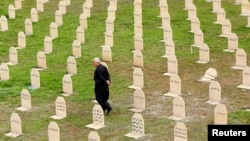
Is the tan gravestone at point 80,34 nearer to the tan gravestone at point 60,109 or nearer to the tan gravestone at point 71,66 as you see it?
the tan gravestone at point 71,66

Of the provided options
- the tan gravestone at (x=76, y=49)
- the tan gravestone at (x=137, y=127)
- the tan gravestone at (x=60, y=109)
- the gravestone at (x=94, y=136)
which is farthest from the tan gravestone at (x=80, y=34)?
the gravestone at (x=94, y=136)

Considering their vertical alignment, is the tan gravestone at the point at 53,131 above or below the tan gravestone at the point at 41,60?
below

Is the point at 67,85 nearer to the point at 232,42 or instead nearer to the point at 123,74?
the point at 123,74

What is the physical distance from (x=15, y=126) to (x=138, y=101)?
292 centimetres

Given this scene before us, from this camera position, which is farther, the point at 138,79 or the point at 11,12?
the point at 11,12

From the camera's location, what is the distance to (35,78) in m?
20.2

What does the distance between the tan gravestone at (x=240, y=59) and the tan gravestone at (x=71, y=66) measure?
430cm

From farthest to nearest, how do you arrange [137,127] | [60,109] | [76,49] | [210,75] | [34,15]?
[34,15], [76,49], [210,75], [60,109], [137,127]

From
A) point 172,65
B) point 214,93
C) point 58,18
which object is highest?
point 58,18

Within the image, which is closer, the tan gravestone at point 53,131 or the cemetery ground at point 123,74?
the tan gravestone at point 53,131

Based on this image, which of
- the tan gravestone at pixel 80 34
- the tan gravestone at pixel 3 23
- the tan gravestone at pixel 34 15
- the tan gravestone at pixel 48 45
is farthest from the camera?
the tan gravestone at pixel 34 15

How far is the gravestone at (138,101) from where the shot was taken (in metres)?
17.9

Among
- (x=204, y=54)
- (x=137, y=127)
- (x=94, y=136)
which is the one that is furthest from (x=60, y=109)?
(x=204, y=54)

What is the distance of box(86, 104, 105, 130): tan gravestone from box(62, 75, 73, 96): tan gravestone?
88.9 inches
